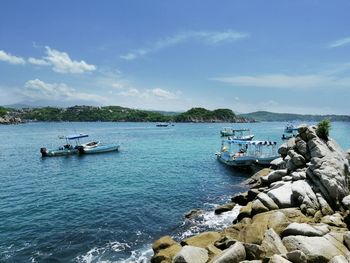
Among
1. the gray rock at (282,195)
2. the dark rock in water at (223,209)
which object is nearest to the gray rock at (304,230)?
the gray rock at (282,195)

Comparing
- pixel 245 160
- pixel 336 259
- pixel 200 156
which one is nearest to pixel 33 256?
pixel 336 259

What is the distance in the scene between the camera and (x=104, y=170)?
62.3m

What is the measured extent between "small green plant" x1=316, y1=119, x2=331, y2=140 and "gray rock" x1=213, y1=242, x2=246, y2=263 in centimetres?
2207

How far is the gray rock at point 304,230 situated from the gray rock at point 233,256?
156 inches

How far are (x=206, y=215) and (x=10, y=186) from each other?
3088 cm

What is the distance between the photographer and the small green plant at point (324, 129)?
35.5 metres

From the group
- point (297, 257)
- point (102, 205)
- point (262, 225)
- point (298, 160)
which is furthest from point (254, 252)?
point (102, 205)

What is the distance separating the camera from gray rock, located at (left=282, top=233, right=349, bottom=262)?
17781mm

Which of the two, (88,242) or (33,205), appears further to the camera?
(33,205)

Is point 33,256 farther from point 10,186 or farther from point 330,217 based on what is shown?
point 10,186

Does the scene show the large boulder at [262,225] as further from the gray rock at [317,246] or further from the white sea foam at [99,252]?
the white sea foam at [99,252]

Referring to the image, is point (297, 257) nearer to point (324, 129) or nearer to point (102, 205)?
point (324, 129)

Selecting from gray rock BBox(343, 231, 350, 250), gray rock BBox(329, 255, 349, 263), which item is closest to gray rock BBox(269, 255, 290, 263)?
gray rock BBox(329, 255, 349, 263)

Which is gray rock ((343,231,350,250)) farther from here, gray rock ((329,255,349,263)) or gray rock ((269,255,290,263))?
gray rock ((269,255,290,263))
